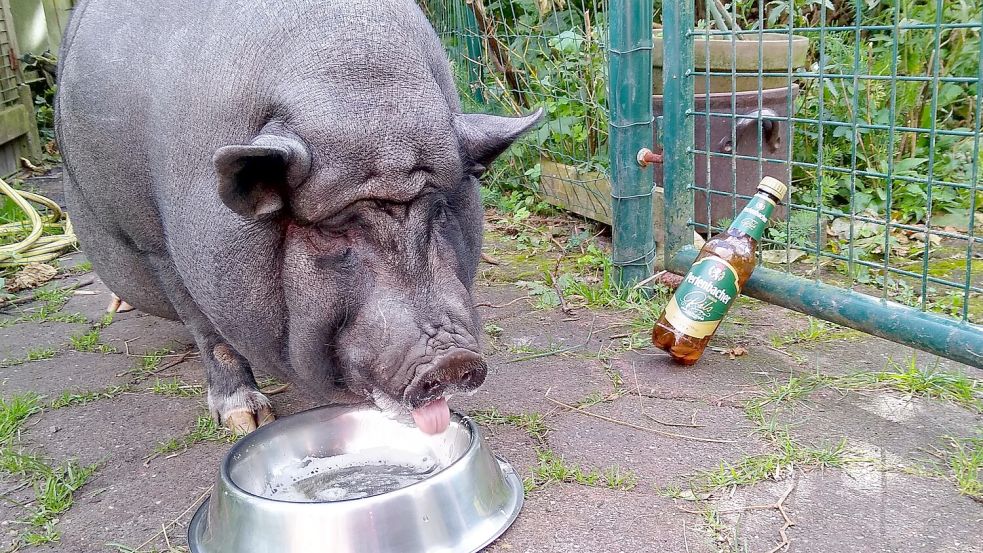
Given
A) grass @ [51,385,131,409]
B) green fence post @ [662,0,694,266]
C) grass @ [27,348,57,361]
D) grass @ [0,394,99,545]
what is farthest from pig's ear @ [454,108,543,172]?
grass @ [27,348,57,361]

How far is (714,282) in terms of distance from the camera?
3.24 metres

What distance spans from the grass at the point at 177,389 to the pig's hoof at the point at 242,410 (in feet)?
0.94

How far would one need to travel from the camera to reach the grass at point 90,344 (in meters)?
4.02

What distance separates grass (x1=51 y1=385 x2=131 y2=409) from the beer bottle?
2178mm

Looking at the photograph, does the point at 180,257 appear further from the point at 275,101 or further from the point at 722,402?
the point at 722,402

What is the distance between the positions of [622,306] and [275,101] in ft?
7.11

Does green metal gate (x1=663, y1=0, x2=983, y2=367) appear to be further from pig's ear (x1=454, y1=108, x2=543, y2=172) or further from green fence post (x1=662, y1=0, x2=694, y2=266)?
pig's ear (x1=454, y1=108, x2=543, y2=172)

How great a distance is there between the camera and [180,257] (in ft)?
8.68

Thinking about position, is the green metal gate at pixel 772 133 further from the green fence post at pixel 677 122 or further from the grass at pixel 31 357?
the grass at pixel 31 357

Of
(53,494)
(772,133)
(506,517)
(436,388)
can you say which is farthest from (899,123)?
(53,494)

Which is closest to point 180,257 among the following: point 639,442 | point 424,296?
point 424,296

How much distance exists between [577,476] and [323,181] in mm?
1143

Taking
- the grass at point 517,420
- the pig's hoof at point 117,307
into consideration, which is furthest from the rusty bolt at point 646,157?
the pig's hoof at point 117,307

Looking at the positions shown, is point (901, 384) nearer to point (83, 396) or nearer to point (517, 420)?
point (517, 420)
